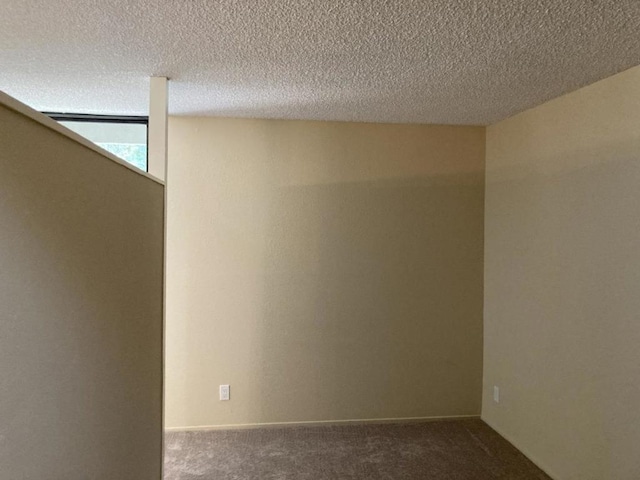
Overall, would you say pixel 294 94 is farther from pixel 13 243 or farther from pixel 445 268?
pixel 13 243

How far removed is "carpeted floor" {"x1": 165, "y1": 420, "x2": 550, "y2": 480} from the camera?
9.08 ft

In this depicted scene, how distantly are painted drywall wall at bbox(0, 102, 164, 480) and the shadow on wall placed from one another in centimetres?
154

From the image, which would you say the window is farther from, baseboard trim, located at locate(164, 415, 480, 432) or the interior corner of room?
baseboard trim, located at locate(164, 415, 480, 432)

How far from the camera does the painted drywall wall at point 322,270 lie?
3.35m

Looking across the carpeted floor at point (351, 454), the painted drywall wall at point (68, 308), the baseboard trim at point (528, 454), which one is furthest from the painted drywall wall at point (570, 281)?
the painted drywall wall at point (68, 308)

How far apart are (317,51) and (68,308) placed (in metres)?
1.50

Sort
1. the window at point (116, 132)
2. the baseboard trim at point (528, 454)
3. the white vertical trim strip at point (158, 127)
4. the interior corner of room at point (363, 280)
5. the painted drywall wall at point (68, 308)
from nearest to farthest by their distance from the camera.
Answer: the painted drywall wall at point (68, 308) → the interior corner of room at point (363, 280) → the white vertical trim strip at point (158, 127) → the baseboard trim at point (528, 454) → the window at point (116, 132)

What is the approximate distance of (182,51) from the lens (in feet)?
6.79

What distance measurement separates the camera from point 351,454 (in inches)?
119

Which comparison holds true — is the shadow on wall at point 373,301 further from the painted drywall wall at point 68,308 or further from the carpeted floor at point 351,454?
the painted drywall wall at point 68,308

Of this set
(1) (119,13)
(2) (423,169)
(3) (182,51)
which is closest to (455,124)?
(2) (423,169)

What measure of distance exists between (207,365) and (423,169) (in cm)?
225

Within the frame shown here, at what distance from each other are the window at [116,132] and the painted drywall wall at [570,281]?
2.70 metres

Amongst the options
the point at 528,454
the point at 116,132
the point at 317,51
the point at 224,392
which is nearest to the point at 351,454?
the point at 224,392
